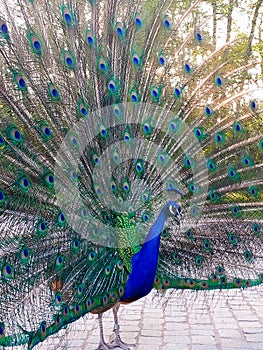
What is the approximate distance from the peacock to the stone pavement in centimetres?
30

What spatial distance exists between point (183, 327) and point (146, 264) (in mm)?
1195

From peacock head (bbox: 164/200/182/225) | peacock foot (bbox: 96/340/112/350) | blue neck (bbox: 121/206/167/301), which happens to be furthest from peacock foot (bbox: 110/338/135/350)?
peacock head (bbox: 164/200/182/225)

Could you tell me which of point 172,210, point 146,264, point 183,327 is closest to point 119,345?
point 183,327

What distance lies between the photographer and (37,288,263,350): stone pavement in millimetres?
3754

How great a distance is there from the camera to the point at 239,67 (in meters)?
3.63

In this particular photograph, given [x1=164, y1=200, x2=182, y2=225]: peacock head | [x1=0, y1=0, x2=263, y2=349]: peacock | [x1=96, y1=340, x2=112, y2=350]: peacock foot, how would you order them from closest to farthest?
[x1=0, y1=0, x2=263, y2=349]: peacock → [x1=164, y1=200, x2=182, y2=225]: peacock head → [x1=96, y1=340, x2=112, y2=350]: peacock foot

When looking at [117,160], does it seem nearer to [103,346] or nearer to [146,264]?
[146,264]

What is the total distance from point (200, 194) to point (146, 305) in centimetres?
195

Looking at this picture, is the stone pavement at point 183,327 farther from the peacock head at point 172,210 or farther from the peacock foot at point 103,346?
the peacock head at point 172,210

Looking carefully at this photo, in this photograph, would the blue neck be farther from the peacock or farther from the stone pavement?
the stone pavement

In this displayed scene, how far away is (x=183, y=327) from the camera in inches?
166

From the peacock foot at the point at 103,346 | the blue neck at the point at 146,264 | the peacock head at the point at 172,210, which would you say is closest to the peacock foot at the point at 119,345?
the peacock foot at the point at 103,346

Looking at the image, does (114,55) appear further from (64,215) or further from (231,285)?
(231,285)

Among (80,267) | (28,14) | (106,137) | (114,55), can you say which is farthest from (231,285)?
(28,14)
